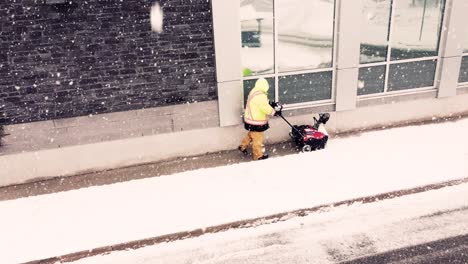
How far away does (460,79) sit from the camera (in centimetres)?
1031

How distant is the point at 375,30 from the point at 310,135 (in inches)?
113

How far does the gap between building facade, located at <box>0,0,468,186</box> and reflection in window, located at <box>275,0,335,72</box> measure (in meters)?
0.02

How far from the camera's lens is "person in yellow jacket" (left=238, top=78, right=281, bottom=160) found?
835 cm

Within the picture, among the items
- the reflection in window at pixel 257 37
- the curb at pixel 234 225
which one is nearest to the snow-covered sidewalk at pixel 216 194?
the curb at pixel 234 225

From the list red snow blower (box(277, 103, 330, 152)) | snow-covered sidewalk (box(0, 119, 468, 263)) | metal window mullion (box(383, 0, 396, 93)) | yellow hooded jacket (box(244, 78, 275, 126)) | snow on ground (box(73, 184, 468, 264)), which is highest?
metal window mullion (box(383, 0, 396, 93))

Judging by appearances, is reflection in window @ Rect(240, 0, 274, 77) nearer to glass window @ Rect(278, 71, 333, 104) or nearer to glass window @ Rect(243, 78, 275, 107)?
glass window @ Rect(243, 78, 275, 107)

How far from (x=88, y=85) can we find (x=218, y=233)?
3783 mm

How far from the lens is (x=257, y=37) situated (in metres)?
8.92

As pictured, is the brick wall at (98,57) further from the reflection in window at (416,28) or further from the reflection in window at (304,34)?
the reflection in window at (416,28)

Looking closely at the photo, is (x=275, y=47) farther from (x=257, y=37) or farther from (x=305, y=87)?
(x=305, y=87)

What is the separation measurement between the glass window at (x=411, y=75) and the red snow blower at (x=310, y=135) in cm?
211

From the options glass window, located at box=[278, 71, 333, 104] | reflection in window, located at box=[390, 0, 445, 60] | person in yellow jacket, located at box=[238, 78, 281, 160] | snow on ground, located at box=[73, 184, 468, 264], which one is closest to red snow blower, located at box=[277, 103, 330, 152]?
person in yellow jacket, located at box=[238, 78, 281, 160]

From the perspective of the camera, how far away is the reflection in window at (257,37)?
28.6ft

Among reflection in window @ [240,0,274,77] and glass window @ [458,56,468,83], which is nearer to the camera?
reflection in window @ [240,0,274,77]
